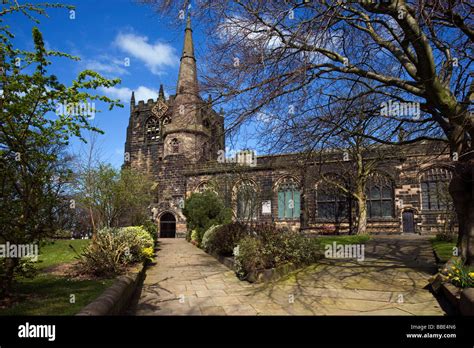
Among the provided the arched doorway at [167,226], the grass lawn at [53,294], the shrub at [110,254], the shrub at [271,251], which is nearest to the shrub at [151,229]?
Result: the shrub at [110,254]

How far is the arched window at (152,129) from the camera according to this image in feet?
121

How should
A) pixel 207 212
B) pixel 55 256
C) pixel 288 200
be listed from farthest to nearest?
pixel 288 200
pixel 207 212
pixel 55 256

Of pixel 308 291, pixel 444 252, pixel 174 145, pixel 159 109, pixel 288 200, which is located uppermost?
pixel 159 109

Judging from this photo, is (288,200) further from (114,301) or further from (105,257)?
(114,301)

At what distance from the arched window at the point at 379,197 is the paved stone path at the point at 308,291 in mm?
12483

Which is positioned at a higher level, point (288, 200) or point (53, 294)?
→ point (288, 200)

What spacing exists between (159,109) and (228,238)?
2908 cm

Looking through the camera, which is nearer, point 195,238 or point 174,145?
point 195,238

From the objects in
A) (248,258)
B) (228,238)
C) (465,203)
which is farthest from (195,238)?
(465,203)

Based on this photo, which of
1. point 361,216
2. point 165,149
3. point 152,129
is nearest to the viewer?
point 361,216

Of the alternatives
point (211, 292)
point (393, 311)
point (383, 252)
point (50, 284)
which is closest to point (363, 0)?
point (393, 311)

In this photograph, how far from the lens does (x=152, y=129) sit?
123ft

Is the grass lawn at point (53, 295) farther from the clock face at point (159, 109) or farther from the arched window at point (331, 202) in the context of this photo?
the clock face at point (159, 109)
